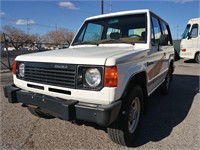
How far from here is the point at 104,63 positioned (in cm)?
239

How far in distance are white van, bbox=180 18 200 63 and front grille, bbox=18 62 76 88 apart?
45.1 feet

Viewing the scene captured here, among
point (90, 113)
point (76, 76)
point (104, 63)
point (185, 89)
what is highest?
point (104, 63)

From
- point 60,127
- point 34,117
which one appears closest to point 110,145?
point 60,127

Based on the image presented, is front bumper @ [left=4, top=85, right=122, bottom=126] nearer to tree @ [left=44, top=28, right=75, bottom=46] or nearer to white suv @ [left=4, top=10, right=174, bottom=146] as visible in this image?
white suv @ [left=4, top=10, right=174, bottom=146]

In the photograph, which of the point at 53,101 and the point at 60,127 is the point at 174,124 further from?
the point at 53,101

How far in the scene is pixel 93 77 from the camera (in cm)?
248

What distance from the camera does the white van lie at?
14.1m

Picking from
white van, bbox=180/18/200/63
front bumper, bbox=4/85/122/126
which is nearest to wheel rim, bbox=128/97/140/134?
front bumper, bbox=4/85/122/126

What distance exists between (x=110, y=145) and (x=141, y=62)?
135cm

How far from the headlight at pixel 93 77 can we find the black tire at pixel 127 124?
51 centimetres

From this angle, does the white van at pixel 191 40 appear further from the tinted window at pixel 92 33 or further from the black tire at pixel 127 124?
the black tire at pixel 127 124

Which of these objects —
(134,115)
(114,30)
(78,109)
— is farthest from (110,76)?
(114,30)

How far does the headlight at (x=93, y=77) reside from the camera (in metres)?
2.45

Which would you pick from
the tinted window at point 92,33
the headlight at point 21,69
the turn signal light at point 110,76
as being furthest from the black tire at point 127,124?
the tinted window at point 92,33
